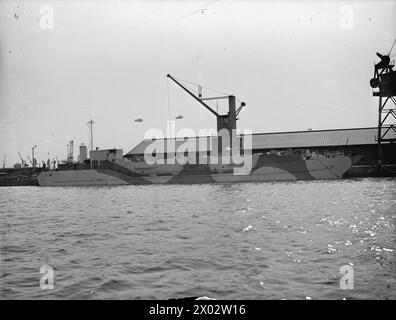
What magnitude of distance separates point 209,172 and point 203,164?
5.71 feet

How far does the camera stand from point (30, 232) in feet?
40.0

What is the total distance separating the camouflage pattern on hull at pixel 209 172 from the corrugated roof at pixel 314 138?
5000 mm

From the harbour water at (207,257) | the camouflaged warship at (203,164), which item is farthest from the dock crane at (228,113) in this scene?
the harbour water at (207,257)

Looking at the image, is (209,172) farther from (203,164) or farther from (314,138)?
(314,138)

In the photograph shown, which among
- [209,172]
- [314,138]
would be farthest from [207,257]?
[314,138]

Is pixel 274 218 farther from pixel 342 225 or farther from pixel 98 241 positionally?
pixel 98 241

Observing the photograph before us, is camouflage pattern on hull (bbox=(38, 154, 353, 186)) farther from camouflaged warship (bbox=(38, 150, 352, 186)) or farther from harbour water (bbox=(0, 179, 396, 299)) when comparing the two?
harbour water (bbox=(0, 179, 396, 299))

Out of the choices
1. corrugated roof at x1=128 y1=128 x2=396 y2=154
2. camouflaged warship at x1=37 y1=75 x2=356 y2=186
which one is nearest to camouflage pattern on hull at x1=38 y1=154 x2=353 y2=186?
camouflaged warship at x1=37 y1=75 x2=356 y2=186

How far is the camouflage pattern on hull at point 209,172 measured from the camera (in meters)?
48.5

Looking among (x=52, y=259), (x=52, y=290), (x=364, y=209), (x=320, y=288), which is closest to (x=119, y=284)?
(x=52, y=290)

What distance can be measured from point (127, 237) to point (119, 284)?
427 centimetres

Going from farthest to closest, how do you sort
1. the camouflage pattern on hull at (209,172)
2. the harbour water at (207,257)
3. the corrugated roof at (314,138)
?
the corrugated roof at (314,138)
the camouflage pattern on hull at (209,172)
the harbour water at (207,257)

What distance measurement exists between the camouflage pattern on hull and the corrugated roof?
197 inches

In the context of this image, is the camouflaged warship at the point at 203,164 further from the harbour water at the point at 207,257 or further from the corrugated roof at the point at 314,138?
the harbour water at the point at 207,257
